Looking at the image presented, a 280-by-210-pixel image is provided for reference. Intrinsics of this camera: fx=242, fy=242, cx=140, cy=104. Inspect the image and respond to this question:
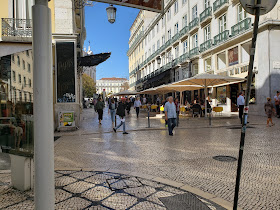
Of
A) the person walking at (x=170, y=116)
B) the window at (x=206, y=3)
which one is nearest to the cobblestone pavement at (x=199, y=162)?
the person walking at (x=170, y=116)

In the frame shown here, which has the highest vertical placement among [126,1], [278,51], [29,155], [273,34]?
[273,34]

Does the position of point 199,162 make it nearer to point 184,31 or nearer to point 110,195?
point 110,195

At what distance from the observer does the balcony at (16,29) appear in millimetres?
11125

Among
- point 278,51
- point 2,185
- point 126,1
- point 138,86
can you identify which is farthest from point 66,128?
point 138,86

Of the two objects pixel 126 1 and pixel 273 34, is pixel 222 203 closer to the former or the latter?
pixel 126 1

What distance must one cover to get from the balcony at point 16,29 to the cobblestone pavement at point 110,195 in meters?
8.69

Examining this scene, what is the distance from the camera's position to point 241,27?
2097 centimetres

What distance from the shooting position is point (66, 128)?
468 inches

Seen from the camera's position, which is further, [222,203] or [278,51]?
[278,51]

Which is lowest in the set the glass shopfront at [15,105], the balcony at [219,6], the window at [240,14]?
the glass shopfront at [15,105]

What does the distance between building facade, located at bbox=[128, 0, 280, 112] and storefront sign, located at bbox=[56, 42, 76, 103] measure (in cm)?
1106

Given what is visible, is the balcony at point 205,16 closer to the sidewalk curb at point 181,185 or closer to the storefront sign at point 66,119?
the storefront sign at point 66,119

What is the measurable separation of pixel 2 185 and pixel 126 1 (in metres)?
3.75

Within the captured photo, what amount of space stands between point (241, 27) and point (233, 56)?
2846 mm
